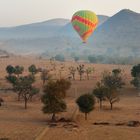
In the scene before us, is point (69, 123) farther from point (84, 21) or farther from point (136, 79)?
point (84, 21)

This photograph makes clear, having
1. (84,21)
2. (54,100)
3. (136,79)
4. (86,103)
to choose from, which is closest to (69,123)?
(54,100)

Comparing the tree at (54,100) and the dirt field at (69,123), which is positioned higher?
the tree at (54,100)

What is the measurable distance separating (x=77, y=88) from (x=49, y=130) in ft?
121

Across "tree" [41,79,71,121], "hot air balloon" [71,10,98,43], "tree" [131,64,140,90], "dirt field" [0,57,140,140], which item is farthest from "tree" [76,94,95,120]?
"hot air balloon" [71,10,98,43]

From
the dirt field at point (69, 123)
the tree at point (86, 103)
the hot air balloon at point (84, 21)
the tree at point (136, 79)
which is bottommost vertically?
the dirt field at point (69, 123)

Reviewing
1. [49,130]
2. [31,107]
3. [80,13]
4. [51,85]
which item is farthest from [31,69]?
[49,130]

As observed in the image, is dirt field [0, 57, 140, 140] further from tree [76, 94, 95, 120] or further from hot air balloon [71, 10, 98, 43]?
hot air balloon [71, 10, 98, 43]

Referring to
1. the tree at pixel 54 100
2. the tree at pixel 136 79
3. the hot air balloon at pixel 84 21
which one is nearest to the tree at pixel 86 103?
the tree at pixel 54 100

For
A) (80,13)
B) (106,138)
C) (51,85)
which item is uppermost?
(80,13)

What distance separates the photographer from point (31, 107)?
5822cm

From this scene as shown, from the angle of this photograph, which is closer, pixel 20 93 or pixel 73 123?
pixel 73 123

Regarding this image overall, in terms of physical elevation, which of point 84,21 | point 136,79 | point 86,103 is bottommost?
point 86,103

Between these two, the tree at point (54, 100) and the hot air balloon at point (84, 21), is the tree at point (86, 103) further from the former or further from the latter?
the hot air balloon at point (84, 21)

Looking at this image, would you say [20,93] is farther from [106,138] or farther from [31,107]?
[106,138]
